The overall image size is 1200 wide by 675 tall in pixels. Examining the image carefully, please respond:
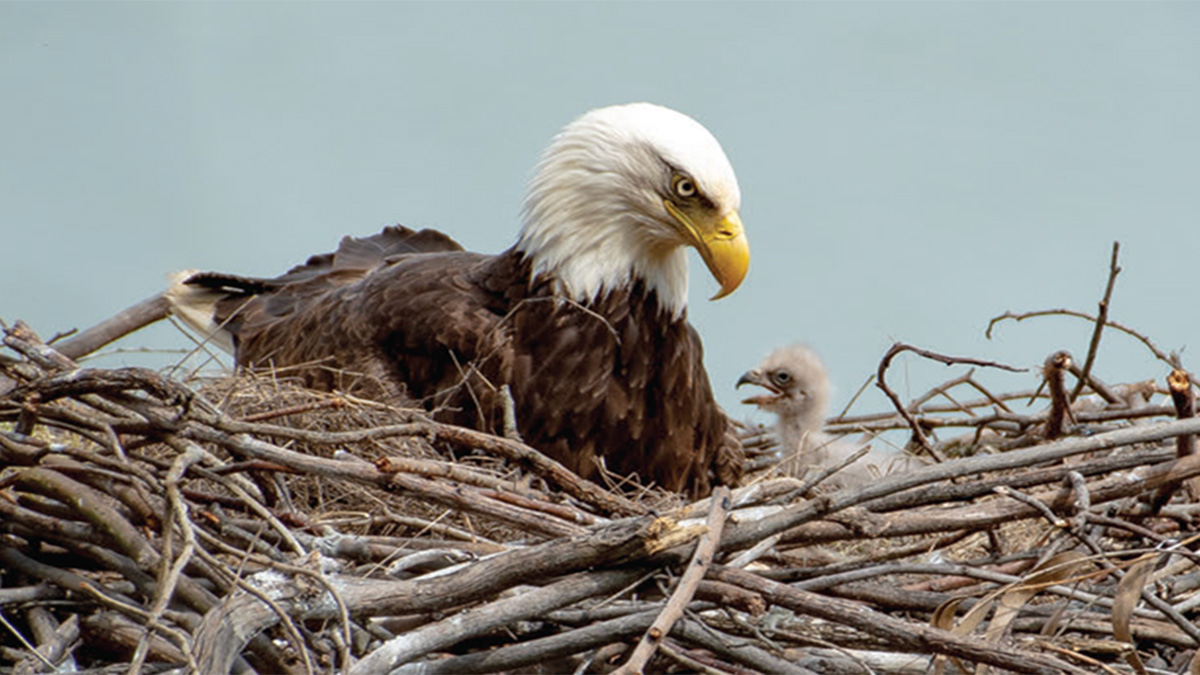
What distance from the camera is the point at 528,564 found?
2420 mm

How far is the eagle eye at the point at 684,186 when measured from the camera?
3975mm

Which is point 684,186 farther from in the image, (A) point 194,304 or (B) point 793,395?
(A) point 194,304

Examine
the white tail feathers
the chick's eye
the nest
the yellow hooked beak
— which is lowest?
the nest

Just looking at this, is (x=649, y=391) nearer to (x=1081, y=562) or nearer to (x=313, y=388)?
(x=313, y=388)

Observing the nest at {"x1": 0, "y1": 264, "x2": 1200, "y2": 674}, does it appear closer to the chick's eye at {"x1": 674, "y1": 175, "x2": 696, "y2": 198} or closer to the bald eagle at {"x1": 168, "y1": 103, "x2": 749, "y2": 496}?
the bald eagle at {"x1": 168, "y1": 103, "x2": 749, "y2": 496}

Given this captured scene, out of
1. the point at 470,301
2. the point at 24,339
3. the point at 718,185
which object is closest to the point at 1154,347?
the point at 718,185

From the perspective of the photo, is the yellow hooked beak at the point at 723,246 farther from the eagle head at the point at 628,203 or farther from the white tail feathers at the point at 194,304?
the white tail feathers at the point at 194,304

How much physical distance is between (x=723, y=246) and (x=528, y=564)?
63.9 inches

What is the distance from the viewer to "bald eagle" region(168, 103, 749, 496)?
13.1 ft

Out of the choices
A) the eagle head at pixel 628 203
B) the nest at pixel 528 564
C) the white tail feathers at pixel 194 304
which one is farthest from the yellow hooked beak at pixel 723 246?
the white tail feathers at pixel 194 304

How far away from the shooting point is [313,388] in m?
4.20

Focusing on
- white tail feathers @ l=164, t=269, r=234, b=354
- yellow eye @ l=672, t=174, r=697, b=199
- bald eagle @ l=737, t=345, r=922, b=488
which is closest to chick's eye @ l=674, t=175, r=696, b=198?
yellow eye @ l=672, t=174, r=697, b=199

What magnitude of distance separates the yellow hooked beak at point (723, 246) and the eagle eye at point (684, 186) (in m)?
0.06

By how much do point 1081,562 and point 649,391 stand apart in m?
1.76
